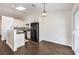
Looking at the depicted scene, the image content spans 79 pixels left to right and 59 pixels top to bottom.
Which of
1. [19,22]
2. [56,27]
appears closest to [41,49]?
[56,27]

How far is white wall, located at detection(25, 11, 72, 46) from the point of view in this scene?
14.5 ft

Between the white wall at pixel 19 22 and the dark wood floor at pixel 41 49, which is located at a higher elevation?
the white wall at pixel 19 22

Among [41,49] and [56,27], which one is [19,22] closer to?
[41,49]

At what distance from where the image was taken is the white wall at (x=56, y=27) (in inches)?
174

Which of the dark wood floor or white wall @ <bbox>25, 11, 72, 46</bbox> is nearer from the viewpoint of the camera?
the dark wood floor

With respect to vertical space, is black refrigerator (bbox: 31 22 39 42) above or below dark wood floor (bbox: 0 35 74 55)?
above

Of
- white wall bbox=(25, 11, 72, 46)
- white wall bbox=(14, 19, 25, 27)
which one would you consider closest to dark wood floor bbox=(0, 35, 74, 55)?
white wall bbox=(25, 11, 72, 46)

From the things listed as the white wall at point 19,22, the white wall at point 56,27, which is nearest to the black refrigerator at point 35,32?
the white wall at point 56,27

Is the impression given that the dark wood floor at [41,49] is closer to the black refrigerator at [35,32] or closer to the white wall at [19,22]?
the black refrigerator at [35,32]

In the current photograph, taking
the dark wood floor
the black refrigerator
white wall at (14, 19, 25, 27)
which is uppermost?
white wall at (14, 19, 25, 27)

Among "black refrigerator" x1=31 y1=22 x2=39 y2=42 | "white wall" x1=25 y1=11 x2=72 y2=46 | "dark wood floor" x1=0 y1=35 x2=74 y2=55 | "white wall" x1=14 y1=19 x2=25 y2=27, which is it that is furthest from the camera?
"black refrigerator" x1=31 y1=22 x2=39 y2=42

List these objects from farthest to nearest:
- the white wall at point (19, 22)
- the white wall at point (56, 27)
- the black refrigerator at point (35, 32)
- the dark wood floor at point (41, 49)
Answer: the black refrigerator at point (35, 32), the white wall at point (56, 27), the dark wood floor at point (41, 49), the white wall at point (19, 22)

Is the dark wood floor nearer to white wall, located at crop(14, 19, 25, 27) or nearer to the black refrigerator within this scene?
the black refrigerator

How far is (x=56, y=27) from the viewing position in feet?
16.0
